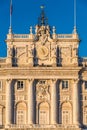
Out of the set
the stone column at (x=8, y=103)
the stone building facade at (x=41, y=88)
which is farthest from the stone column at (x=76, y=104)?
the stone column at (x=8, y=103)

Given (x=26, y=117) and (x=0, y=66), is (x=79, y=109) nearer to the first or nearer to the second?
(x=26, y=117)

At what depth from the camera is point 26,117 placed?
7869 centimetres

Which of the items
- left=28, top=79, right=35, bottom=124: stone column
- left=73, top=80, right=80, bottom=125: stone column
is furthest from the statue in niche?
left=73, top=80, right=80, bottom=125: stone column

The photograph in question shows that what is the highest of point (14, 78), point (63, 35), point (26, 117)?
point (63, 35)

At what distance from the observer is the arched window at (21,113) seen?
78750 mm

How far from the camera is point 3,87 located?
79.6 m

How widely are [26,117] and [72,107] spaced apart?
21.6 feet

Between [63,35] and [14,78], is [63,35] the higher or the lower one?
the higher one

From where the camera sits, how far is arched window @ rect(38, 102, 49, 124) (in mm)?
79000

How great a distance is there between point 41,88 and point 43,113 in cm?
351

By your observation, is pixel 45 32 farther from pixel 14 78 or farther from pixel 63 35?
pixel 14 78

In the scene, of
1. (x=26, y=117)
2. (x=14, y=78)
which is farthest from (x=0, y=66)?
(x=26, y=117)

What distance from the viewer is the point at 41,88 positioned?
79.1 m

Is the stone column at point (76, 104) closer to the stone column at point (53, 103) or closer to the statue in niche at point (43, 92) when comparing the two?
the stone column at point (53, 103)
